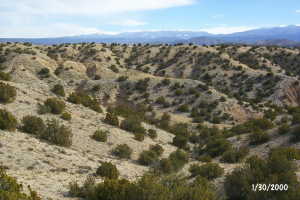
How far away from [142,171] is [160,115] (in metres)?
25.0

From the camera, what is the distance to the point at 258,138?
26.5 meters

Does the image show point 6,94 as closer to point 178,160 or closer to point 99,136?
point 99,136

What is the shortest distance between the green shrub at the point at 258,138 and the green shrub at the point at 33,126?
15.5m

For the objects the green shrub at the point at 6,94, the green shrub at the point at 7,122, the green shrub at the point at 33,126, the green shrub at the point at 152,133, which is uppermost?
the green shrub at the point at 6,94

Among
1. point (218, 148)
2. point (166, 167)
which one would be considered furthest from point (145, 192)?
point (218, 148)

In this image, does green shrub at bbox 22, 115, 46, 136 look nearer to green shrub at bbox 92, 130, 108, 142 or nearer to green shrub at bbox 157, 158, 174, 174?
green shrub at bbox 92, 130, 108, 142

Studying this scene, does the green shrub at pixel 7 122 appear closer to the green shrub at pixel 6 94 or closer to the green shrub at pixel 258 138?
the green shrub at pixel 6 94

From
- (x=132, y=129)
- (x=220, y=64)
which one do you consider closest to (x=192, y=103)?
(x=132, y=129)

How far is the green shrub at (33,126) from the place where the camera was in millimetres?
22344

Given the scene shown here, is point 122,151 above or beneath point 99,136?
beneath

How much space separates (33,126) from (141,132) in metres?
10.2

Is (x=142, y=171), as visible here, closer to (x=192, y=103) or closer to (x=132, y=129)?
(x=132, y=129)

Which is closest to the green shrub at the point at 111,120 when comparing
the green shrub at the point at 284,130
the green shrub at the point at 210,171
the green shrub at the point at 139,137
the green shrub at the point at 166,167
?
the green shrub at the point at 139,137

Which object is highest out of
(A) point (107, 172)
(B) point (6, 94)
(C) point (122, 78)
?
(B) point (6, 94)
